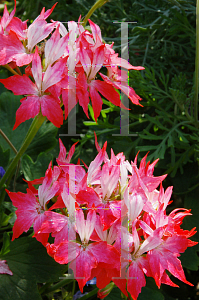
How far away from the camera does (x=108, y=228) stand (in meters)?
0.34

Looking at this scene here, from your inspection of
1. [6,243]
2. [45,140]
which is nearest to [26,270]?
[6,243]

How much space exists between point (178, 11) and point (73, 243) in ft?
1.79

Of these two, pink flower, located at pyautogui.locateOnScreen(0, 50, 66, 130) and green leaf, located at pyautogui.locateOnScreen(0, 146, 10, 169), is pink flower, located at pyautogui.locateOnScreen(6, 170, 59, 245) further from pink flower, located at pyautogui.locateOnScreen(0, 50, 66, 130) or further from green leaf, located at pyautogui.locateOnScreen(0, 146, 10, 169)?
green leaf, located at pyautogui.locateOnScreen(0, 146, 10, 169)

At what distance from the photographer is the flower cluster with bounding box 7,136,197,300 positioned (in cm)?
32

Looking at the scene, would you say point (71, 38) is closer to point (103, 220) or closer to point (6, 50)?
point (6, 50)

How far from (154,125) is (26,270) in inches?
14.9

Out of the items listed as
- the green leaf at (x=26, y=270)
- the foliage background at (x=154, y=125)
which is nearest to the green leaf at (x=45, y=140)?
the foliage background at (x=154, y=125)

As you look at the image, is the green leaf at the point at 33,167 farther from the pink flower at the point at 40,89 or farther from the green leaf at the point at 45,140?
the pink flower at the point at 40,89

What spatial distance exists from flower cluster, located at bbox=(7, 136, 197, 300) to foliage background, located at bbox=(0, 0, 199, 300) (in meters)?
0.19

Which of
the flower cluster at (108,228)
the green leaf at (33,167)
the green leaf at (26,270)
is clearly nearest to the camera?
the flower cluster at (108,228)

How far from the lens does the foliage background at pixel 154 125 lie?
0.59 m

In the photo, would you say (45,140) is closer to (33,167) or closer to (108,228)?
(33,167)

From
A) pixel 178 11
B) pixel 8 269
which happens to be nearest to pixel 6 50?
pixel 8 269

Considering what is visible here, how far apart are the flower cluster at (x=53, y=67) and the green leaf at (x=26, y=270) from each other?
242 millimetres
